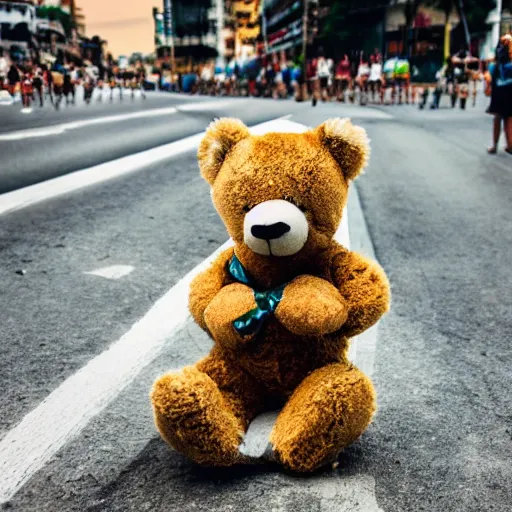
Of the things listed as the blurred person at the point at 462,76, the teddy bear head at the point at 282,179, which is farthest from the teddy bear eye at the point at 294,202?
the blurred person at the point at 462,76

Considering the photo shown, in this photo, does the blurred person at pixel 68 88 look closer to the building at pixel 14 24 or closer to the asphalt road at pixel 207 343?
the building at pixel 14 24

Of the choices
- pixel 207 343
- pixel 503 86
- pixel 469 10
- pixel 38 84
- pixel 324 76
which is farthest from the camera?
pixel 469 10

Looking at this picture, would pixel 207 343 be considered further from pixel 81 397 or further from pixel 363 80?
pixel 363 80

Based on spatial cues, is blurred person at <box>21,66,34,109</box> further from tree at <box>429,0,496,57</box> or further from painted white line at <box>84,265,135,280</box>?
tree at <box>429,0,496,57</box>

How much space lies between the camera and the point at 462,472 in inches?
77.2

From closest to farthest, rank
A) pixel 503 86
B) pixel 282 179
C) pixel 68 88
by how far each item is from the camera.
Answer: pixel 282 179 → pixel 503 86 → pixel 68 88

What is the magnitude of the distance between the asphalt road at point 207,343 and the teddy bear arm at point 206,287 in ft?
1.51

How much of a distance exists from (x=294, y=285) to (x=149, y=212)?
355cm

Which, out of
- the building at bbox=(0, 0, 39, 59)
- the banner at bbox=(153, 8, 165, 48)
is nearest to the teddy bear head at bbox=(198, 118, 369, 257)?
the building at bbox=(0, 0, 39, 59)

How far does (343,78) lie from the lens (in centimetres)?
2470

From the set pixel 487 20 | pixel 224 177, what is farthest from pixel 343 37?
pixel 224 177

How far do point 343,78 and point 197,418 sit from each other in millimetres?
24292

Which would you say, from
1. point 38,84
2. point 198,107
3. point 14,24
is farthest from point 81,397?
point 38,84

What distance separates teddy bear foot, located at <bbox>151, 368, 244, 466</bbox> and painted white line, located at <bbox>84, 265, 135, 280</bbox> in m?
1.98
